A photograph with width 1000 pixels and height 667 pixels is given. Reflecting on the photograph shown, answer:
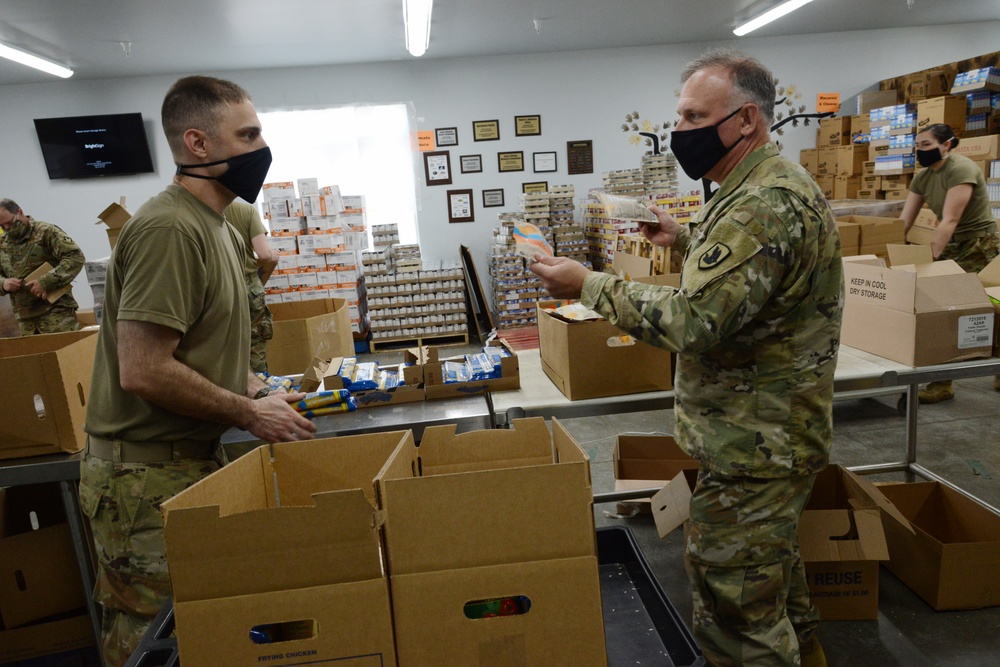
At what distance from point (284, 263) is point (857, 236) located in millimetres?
5995

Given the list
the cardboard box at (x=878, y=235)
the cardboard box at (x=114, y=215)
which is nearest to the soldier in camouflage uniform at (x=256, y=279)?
the cardboard box at (x=114, y=215)

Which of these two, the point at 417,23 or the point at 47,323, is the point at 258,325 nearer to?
the point at 47,323

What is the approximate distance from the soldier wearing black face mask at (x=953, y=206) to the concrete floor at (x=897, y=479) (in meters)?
0.42

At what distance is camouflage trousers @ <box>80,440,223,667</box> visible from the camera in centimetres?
160

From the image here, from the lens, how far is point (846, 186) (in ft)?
27.3

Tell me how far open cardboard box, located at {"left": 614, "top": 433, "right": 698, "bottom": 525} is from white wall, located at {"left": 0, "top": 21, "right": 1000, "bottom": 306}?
18.7 ft

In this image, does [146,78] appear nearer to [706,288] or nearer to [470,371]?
[470,371]

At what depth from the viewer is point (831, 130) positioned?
8.52 meters

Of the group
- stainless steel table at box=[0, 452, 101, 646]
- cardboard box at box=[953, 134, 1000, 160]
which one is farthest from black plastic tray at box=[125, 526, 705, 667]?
cardboard box at box=[953, 134, 1000, 160]

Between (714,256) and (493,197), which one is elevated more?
(493,197)

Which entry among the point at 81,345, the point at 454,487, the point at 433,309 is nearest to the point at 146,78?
the point at 433,309

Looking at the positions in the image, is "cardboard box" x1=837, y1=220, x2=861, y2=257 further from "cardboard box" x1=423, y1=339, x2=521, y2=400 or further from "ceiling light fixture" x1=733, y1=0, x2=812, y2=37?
"cardboard box" x1=423, y1=339, x2=521, y2=400

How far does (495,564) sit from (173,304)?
39.0 inches

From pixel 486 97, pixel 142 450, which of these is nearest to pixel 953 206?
pixel 142 450
